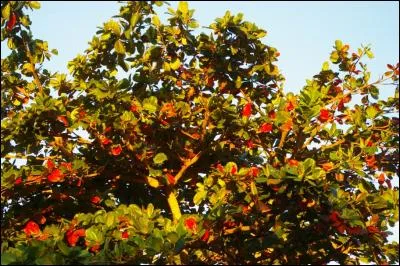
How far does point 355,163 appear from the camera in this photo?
239 inches

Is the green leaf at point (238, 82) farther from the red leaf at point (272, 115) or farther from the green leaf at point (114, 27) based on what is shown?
the green leaf at point (114, 27)

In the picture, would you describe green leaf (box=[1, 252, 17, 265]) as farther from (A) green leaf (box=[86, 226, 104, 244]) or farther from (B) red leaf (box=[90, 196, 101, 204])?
(B) red leaf (box=[90, 196, 101, 204])

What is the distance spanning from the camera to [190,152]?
7.02 metres

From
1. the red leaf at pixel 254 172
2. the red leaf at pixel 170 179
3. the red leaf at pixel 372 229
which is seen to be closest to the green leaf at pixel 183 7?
the red leaf at pixel 170 179

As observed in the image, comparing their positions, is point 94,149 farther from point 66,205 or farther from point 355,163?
point 355,163

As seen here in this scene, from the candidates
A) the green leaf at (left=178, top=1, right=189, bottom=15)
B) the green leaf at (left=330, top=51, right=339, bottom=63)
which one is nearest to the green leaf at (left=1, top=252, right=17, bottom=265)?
the green leaf at (left=178, top=1, right=189, bottom=15)

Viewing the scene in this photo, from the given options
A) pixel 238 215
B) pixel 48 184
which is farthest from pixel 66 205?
pixel 238 215

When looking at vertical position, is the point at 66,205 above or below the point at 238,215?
above

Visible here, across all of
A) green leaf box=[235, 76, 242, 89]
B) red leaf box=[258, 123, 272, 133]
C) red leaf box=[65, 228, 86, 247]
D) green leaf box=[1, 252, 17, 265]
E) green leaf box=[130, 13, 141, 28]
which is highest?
green leaf box=[235, 76, 242, 89]

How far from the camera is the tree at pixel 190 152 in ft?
18.3

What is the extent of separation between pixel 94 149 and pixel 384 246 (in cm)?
462

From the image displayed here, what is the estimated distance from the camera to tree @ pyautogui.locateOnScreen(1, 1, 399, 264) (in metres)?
5.59

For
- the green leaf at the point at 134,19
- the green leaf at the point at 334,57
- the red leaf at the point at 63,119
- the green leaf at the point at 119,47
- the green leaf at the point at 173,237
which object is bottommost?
the green leaf at the point at 173,237

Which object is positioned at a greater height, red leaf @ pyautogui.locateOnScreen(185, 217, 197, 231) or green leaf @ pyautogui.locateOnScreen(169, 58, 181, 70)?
green leaf @ pyautogui.locateOnScreen(169, 58, 181, 70)
